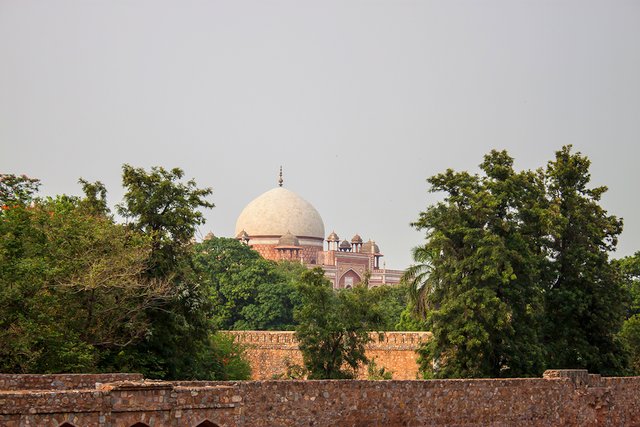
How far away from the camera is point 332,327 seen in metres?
25.8

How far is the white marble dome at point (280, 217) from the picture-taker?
259 ft

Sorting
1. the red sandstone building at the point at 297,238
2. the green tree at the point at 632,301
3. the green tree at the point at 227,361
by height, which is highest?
the red sandstone building at the point at 297,238

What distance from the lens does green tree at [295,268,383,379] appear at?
25797 mm

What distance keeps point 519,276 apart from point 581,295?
225 cm

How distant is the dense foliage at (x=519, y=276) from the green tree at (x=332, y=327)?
1600 millimetres

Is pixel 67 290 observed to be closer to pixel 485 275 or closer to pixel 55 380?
pixel 55 380

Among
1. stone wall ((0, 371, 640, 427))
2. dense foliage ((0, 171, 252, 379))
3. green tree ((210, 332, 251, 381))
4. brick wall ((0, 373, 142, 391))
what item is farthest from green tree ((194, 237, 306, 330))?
brick wall ((0, 373, 142, 391))

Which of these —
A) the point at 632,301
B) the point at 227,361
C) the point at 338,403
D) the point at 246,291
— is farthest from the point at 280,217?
the point at 338,403

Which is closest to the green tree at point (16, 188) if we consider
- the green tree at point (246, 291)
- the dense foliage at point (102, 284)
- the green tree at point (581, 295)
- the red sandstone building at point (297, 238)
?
the dense foliage at point (102, 284)

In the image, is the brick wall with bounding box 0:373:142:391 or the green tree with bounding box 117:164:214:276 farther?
the green tree with bounding box 117:164:214:276

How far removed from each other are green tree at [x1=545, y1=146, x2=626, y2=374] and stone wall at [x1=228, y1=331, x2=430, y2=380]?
928 centimetres

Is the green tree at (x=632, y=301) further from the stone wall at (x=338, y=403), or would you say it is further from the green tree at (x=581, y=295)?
→ the stone wall at (x=338, y=403)

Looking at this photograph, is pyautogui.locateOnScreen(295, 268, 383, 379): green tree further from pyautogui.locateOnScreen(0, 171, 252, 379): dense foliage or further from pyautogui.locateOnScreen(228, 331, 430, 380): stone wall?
pyautogui.locateOnScreen(228, 331, 430, 380): stone wall

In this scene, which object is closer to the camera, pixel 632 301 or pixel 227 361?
pixel 227 361
